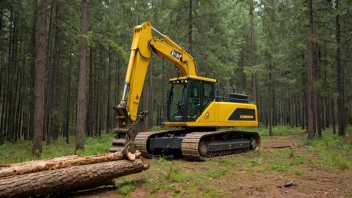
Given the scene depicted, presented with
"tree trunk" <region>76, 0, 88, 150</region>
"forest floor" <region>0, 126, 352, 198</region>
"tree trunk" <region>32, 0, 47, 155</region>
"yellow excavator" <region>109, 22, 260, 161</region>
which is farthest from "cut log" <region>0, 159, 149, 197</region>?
"tree trunk" <region>76, 0, 88, 150</region>

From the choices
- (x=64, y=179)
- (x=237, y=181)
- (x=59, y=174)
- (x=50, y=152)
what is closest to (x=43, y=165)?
(x=59, y=174)

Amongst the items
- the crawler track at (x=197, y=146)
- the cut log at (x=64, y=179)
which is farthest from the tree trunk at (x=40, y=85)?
the cut log at (x=64, y=179)

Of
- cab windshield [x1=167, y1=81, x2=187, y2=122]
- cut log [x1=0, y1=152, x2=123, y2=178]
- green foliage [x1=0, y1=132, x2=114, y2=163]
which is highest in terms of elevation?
cab windshield [x1=167, y1=81, x2=187, y2=122]

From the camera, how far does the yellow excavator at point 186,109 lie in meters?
9.26

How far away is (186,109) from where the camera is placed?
10.8 metres

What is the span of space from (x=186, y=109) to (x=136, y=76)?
8.94ft

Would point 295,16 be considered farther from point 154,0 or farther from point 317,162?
point 154,0

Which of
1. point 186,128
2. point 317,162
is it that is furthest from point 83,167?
point 317,162

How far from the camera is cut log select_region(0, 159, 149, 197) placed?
16.3ft

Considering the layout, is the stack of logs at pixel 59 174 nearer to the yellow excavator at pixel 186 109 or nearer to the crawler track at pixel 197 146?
the yellow excavator at pixel 186 109

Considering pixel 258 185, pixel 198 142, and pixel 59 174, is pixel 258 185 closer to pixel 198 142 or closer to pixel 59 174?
pixel 198 142

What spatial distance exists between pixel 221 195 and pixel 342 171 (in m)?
5.06

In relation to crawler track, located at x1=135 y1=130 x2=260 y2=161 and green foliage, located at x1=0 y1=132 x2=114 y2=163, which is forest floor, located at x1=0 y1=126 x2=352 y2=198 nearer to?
crawler track, located at x1=135 y1=130 x2=260 y2=161

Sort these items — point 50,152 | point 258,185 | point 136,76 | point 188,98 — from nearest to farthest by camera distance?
point 258,185 < point 136,76 < point 188,98 < point 50,152
